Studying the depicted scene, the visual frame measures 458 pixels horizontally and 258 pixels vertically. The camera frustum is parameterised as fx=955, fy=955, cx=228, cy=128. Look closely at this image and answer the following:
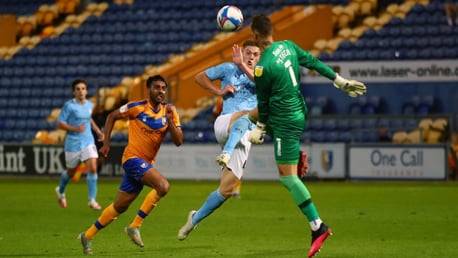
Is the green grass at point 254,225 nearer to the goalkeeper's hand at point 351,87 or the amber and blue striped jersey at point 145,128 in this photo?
the amber and blue striped jersey at point 145,128

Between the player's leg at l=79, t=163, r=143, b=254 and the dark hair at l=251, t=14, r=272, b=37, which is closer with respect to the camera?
the dark hair at l=251, t=14, r=272, b=37

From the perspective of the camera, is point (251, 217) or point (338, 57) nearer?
point (251, 217)

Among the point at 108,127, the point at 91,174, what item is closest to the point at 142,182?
the point at 108,127

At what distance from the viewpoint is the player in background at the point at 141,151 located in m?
10.0

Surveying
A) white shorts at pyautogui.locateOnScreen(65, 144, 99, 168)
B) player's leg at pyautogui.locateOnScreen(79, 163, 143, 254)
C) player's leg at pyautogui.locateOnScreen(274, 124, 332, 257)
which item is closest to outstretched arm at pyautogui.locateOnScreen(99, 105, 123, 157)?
player's leg at pyautogui.locateOnScreen(79, 163, 143, 254)

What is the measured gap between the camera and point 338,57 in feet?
91.6

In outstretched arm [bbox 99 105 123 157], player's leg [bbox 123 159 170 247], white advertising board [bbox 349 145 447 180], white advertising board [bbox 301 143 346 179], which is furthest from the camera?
white advertising board [bbox 301 143 346 179]

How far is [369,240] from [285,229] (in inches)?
65.7

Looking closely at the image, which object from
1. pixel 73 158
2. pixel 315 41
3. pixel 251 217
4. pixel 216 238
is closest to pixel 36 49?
pixel 315 41

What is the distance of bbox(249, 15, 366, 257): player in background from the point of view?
8711 mm

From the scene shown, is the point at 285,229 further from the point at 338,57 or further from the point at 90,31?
the point at 90,31

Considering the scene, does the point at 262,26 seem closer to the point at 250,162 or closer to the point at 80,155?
the point at 80,155

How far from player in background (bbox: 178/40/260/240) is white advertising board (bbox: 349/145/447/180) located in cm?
1229

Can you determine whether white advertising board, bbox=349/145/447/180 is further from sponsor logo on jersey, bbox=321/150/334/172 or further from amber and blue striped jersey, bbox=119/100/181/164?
amber and blue striped jersey, bbox=119/100/181/164
